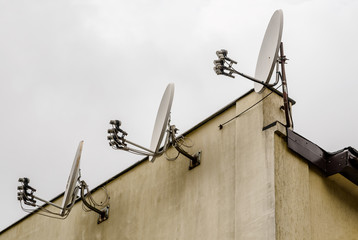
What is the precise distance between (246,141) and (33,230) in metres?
8.29

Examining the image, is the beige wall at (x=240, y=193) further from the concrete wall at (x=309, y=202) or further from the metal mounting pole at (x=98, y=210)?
the metal mounting pole at (x=98, y=210)

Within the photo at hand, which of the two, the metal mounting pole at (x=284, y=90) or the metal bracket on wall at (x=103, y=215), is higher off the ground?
the metal mounting pole at (x=284, y=90)

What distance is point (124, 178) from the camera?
52.9ft

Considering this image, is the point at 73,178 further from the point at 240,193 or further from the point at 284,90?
the point at 284,90

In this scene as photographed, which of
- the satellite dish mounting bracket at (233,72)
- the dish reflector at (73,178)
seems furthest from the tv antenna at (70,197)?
the satellite dish mounting bracket at (233,72)

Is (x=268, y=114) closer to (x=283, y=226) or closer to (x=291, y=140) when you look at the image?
(x=291, y=140)

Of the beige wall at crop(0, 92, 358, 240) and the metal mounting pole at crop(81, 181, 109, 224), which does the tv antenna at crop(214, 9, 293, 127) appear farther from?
the metal mounting pole at crop(81, 181, 109, 224)

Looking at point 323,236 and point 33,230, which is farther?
point 33,230

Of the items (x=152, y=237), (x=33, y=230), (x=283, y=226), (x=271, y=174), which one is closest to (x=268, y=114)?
(x=271, y=174)

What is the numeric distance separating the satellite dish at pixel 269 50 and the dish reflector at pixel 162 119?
5.77 ft

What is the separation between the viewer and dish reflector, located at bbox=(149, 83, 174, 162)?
44.3 ft

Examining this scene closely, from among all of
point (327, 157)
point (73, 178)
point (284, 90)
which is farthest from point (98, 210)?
point (327, 157)

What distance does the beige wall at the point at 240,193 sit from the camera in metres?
11.7

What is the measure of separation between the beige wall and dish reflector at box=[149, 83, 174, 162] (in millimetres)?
684
